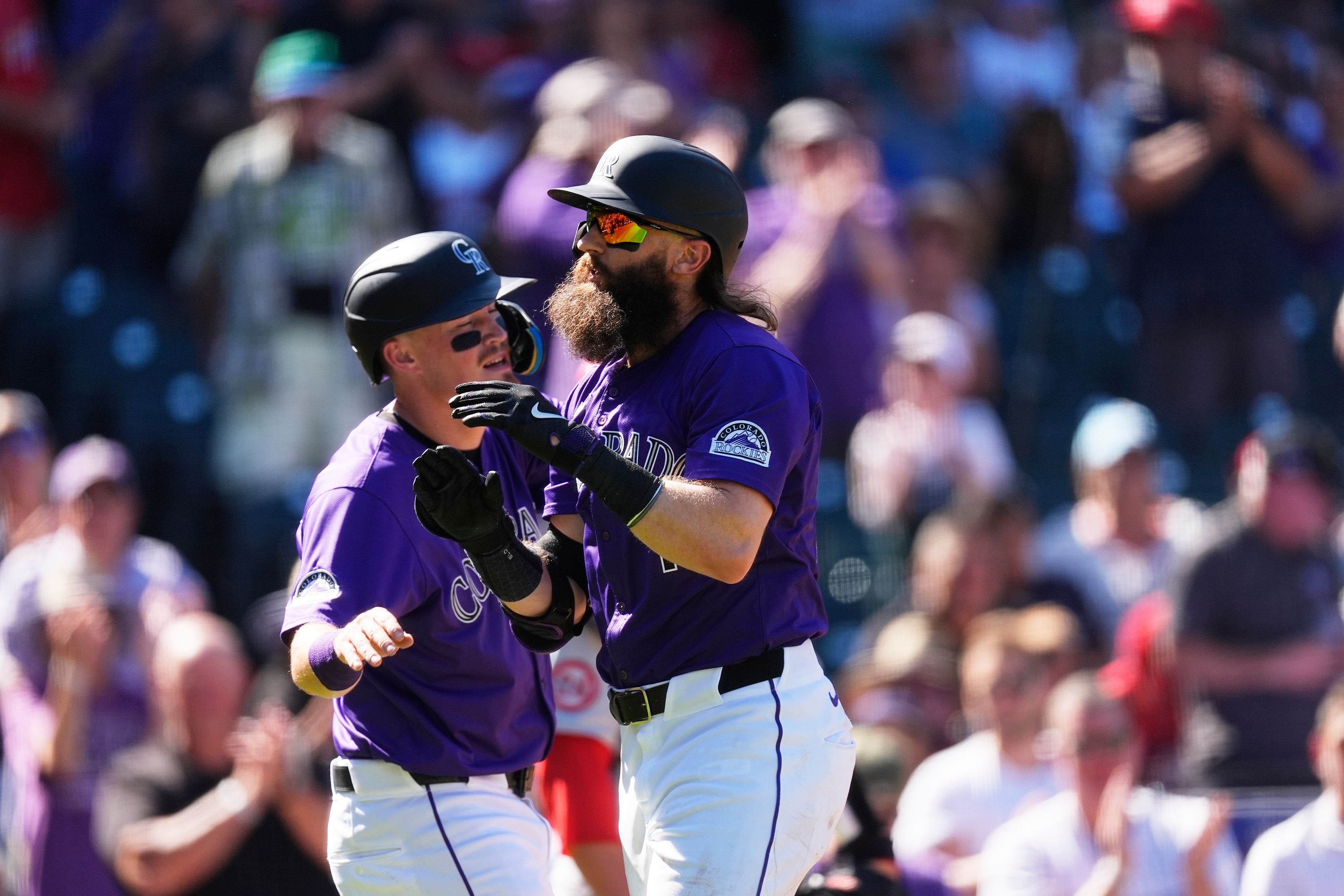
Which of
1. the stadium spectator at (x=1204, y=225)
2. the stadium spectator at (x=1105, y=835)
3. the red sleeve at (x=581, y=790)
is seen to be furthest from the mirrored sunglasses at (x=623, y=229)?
the stadium spectator at (x=1204, y=225)

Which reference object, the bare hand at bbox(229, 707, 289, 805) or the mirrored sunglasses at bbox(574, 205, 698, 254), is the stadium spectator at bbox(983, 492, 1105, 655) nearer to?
the bare hand at bbox(229, 707, 289, 805)

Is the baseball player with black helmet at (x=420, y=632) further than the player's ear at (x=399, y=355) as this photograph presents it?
No

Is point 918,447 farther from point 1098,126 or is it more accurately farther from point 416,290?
point 416,290

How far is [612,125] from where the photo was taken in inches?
285

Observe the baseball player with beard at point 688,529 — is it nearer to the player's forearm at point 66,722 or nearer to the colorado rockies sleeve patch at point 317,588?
the colorado rockies sleeve patch at point 317,588

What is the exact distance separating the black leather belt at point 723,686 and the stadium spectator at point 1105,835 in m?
2.50

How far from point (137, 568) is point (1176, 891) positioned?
12.7ft

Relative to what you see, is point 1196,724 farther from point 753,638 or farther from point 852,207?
point 753,638

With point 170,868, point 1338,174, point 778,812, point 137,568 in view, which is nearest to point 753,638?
point 778,812

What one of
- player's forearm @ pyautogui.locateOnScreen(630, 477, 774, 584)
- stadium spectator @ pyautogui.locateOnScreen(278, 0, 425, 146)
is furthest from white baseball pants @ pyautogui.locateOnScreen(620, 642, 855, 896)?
stadium spectator @ pyautogui.locateOnScreen(278, 0, 425, 146)

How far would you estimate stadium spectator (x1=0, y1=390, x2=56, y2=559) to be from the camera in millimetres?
7109

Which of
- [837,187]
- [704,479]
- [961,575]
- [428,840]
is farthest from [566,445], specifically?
[837,187]

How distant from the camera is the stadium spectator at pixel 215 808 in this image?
577cm

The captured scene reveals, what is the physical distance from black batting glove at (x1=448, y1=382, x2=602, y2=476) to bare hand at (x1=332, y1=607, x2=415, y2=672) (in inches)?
16.0
